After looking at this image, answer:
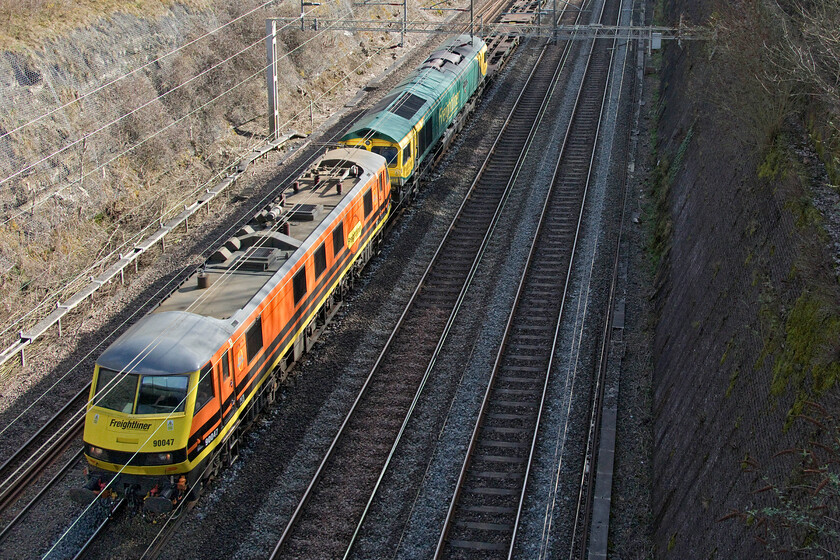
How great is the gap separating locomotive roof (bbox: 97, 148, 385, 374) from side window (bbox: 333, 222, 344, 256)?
39 centimetres

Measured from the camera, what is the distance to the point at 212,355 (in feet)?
43.6

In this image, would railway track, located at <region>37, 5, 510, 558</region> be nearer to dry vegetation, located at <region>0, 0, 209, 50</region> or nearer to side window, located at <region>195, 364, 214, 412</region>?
side window, located at <region>195, 364, 214, 412</region>

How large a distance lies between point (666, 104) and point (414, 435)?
2129cm

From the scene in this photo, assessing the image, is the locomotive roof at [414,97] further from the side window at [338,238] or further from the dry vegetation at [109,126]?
the dry vegetation at [109,126]

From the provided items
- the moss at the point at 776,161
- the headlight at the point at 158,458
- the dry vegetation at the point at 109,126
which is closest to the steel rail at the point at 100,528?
the headlight at the point at 158,458

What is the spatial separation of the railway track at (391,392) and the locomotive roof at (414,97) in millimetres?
3129

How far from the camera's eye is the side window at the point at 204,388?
13.1 m

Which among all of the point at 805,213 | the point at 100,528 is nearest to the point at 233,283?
the point at 100,528

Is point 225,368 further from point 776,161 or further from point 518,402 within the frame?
point 776,161

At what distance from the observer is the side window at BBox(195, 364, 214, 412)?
1312 centimetres

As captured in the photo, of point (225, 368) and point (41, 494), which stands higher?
point (225, 368)

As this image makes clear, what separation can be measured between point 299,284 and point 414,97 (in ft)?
38.3

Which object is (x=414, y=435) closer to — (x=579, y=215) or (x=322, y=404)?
(x=322, y=404)

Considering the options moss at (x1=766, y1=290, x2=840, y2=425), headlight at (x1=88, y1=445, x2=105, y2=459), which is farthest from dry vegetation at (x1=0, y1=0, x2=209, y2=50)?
moss at (x1=766, y1=290, x2=840, y2=425)
